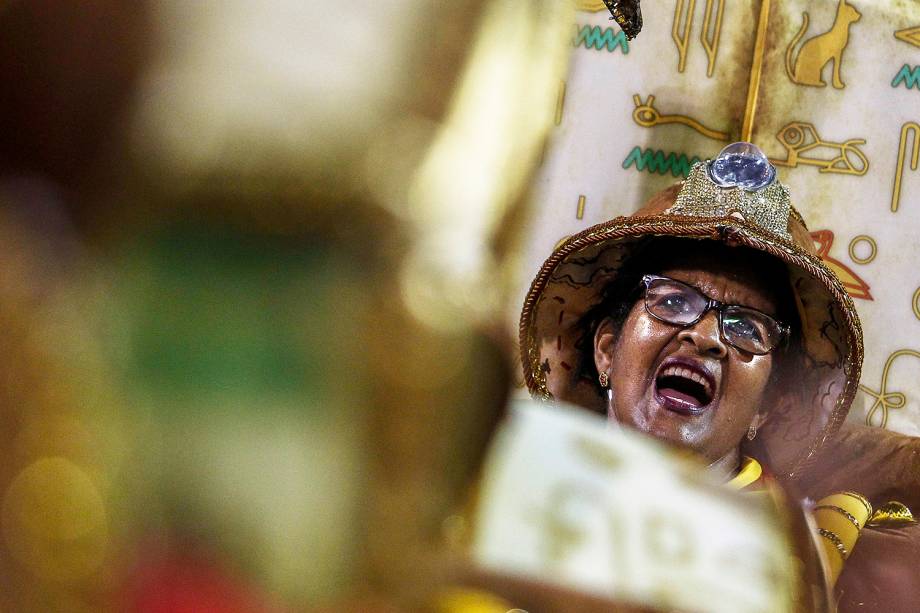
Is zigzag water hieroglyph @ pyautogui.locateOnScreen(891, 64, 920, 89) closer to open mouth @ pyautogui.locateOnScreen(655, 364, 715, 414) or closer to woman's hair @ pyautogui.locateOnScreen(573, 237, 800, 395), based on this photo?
woman's hair @ pyautogui.locateOnScreen(573, 237, 800, 395)

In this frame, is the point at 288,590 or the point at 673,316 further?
the point at 673,316

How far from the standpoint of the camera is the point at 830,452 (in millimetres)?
1529

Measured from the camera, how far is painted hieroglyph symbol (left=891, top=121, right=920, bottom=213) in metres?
1.84

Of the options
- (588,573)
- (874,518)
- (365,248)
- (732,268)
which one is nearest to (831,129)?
(732,268)

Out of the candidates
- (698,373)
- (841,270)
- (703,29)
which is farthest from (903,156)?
(698,373)

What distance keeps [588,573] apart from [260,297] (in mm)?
203

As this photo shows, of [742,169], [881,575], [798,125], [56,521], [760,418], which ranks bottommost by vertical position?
[881,575]

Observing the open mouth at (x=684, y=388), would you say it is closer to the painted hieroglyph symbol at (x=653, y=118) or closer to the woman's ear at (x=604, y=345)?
the woman's ear at (x=604, y=345)

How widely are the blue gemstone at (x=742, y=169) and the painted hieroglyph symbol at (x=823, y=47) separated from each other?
56 centimetres

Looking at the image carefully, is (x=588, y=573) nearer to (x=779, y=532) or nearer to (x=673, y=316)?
(x=779, y=532)

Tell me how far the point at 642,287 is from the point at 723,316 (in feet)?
0.47

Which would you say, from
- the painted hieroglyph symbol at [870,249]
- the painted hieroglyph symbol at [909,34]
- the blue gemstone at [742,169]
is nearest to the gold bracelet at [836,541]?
the blue gemstone at [742,169]

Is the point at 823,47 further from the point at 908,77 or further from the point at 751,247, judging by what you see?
the point at 751,247

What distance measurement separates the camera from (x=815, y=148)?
73.7 inches
